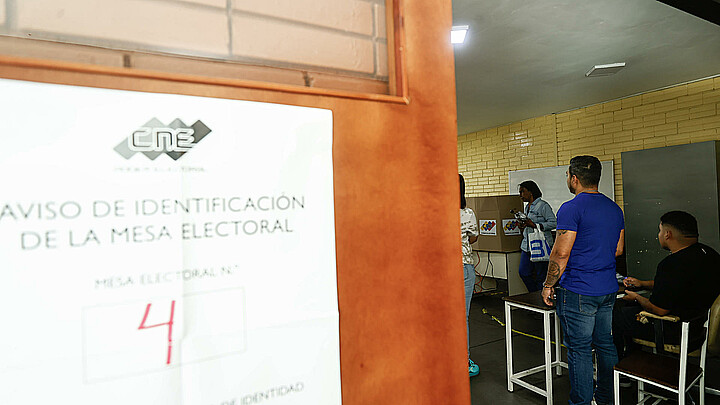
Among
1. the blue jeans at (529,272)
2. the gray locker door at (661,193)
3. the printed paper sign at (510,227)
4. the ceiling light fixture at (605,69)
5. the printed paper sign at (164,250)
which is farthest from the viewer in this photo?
the printed paper sign at (510,227)

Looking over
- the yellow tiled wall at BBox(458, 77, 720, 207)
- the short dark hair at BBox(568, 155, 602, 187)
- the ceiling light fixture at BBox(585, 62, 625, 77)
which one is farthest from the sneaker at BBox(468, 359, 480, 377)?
the yellow tiled wall at BBox(458, 77, 720, 207)

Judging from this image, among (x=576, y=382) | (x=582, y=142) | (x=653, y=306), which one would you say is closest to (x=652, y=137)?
(x=582, y=142)

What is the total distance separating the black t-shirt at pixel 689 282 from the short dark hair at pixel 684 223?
84mm

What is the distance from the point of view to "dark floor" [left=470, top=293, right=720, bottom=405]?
116 inches

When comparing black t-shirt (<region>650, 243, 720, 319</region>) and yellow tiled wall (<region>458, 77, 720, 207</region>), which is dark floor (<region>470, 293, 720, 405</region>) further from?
yellow tiled wall (<region>458, 77, 720, 207</region>)

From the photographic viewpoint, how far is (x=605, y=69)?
13.7 ft

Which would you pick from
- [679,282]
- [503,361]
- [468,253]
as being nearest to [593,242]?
[679,282]

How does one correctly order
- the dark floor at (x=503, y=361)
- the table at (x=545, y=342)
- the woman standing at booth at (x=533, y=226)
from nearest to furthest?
the table at (x=545, y=342) → the dark floor at (x=503, y=361) → the woman standing at booth at (x=533, y=226)

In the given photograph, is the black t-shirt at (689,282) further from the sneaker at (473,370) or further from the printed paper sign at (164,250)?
the printed paper sign at (164,250)

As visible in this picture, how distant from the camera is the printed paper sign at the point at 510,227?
5.28 m

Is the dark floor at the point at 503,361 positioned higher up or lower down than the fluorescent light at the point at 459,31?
lower down

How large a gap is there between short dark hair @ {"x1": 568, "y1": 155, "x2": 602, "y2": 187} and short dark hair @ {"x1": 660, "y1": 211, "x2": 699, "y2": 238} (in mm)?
600

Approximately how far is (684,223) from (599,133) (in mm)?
3679

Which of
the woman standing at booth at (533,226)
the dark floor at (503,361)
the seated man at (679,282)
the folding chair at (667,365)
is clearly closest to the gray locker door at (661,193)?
the woman standing at booth at (533,226)
